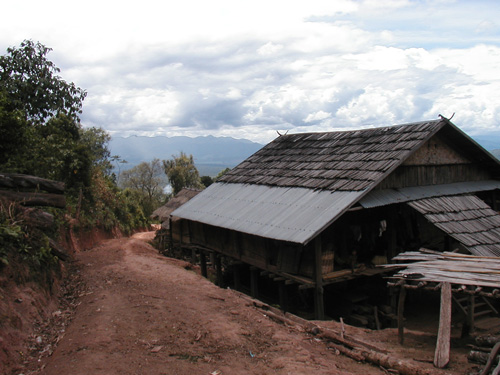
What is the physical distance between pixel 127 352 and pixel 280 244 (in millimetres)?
6367

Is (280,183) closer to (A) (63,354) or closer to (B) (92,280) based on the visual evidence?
(B) (92,280)

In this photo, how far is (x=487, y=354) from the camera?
21.7 ft

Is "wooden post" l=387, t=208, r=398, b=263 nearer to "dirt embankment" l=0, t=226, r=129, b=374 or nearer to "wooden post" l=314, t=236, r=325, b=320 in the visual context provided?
"wooden post" l=314, t=236, r=325, b=320

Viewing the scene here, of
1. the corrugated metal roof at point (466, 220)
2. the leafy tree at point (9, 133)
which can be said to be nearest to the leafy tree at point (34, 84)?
the leafy tree at point (9, 133)

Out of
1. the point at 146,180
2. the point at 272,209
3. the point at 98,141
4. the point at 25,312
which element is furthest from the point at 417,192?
the point at 146,180

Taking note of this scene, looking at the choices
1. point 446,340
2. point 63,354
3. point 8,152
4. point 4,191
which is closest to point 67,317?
point 63,354

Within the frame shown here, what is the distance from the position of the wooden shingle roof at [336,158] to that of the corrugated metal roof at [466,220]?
156cm

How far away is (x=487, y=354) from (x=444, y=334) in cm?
85

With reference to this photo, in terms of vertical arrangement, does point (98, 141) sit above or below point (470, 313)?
above

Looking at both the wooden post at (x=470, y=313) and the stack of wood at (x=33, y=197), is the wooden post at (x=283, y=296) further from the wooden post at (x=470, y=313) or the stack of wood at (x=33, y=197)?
the stack of wood at (x=33, y=197)

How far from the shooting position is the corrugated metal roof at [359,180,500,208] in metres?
11.5

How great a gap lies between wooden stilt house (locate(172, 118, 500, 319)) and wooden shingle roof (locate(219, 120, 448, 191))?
0.15ft

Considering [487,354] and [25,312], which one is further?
[25,312]

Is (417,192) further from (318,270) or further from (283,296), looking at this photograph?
(283,296)
